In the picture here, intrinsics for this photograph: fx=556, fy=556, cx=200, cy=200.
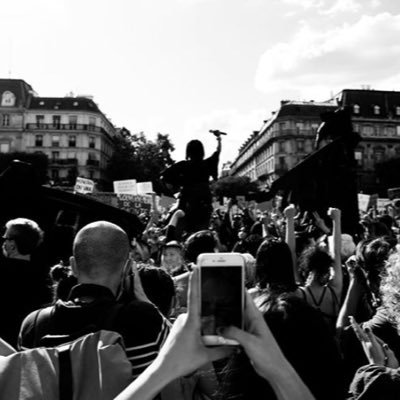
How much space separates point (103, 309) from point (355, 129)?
9300 centimetres

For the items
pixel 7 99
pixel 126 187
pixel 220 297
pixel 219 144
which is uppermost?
pixel 7 99

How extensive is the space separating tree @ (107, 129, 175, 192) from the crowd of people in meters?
76.1

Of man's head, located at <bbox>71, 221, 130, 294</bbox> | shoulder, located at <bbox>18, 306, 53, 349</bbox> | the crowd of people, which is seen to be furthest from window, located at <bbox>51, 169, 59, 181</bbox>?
shoulder, located at <bbox>18, 306, 53, 349</bbox>

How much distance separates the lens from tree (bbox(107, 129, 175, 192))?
81.6 meters

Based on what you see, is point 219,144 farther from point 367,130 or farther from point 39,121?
point 367,130

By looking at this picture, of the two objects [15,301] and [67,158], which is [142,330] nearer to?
[15,301]

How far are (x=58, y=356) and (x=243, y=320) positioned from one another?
0.63 m

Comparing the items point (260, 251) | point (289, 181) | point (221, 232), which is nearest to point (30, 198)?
point (260, 251)

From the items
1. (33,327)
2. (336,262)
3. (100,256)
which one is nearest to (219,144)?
(336,262)

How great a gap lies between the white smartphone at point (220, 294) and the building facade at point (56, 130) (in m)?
88.1

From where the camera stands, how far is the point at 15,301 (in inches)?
130

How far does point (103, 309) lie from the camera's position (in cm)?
196

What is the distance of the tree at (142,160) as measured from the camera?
8156cm

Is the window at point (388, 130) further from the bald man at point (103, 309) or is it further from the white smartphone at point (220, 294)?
the white smartphone at point (220, 294)
